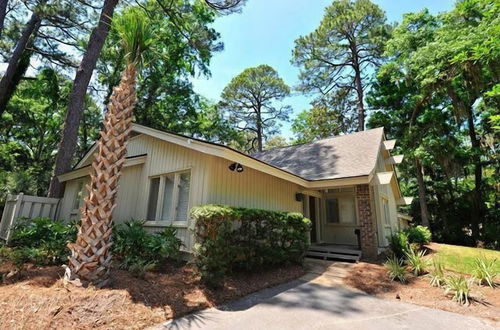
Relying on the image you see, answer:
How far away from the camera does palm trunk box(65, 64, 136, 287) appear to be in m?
4.42

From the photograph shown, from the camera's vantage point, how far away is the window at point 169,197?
729 cm

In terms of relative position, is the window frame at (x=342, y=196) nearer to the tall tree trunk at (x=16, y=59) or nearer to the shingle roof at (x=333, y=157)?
the shingle roof at (x=333, y=157)

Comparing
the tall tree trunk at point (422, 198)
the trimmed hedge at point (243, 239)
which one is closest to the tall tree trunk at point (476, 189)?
the tall tree trunk at point (422, 198)

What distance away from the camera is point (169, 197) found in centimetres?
784

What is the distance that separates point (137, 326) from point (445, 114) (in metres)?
21.1

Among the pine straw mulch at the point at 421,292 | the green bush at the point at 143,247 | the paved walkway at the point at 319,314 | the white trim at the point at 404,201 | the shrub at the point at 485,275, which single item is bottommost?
the paved walkway at the point at 319,314

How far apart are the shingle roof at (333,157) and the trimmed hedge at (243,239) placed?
9.46 ft

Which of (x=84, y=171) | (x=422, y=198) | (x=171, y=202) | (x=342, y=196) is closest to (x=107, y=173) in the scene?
(x=171, y=202)

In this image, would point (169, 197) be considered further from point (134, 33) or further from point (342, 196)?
point (342, 196)

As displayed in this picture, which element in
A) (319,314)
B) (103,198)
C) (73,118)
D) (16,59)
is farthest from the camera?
(16,59)

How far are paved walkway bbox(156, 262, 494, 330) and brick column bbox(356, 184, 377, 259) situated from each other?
3274 millimetres

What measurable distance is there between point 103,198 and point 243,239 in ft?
9.68

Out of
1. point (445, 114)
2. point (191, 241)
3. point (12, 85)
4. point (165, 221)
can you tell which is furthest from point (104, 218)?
point (445, 114)

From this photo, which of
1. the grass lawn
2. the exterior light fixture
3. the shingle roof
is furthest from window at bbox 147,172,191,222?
the grass lawn
